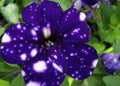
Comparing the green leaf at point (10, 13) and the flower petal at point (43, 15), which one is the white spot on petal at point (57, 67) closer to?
the flower petal at point (43, 15)

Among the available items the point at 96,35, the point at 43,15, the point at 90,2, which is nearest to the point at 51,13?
the point at 43,15

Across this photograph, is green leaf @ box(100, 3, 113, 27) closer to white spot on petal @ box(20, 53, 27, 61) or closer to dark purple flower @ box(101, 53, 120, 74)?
dark purple flower @ box(101, 53, 120, 74)

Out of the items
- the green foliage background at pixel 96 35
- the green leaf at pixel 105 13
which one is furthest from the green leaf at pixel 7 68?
the green leaf at pixel 105 13

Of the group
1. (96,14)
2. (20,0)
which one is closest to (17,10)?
(20,0)

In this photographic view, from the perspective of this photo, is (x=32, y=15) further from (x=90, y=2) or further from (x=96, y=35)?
(x=96, y=35)

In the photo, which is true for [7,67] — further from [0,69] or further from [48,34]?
[48,34]

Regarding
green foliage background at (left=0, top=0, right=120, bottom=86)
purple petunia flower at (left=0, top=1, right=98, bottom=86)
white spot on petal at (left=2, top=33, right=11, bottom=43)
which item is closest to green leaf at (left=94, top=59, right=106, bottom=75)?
green foliage background at (left=0, top=0, right=120, bottom=86)

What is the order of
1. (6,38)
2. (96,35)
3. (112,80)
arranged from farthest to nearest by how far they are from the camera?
(96,35) < (112,80) < (6,38)
